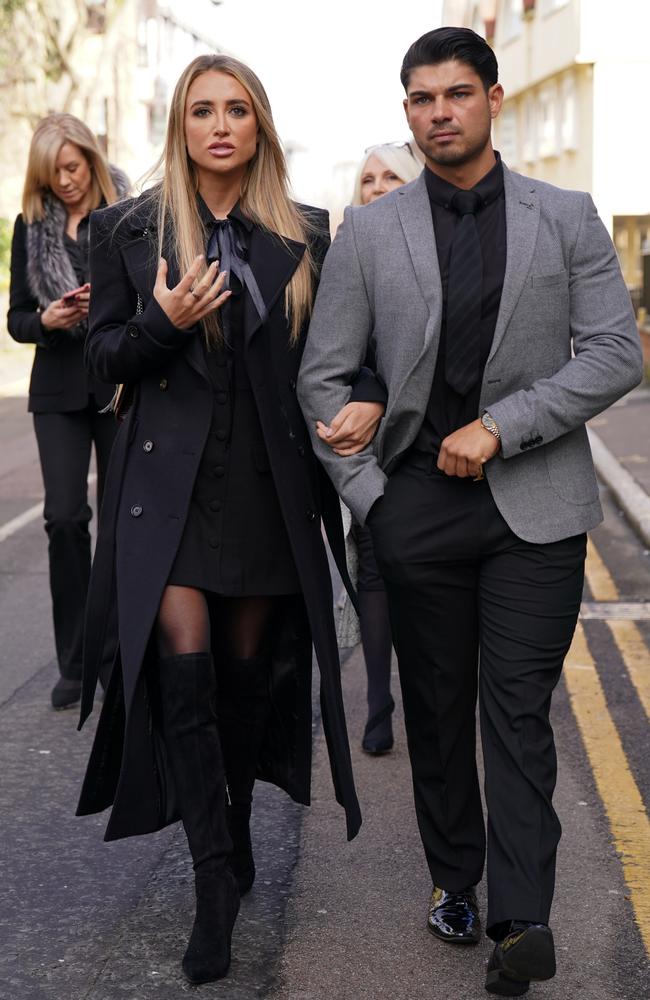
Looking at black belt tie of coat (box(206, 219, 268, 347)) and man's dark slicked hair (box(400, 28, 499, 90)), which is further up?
man's dark slicked hair (box(400, 28, 499, 90))

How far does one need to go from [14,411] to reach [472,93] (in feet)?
49.9

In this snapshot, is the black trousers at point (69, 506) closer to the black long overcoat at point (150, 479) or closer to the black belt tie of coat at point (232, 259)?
the black long overcoat at point (150, 479)

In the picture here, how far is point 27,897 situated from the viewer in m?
4.07

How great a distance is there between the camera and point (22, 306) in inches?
237

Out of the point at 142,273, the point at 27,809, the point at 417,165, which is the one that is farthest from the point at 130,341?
the point at 417,165

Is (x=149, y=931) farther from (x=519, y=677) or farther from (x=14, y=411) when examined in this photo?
(x=14, y=411)

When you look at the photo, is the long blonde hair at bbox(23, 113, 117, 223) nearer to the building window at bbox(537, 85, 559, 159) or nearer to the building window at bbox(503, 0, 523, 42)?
the building window at bbox(537, 85, 559, 159)

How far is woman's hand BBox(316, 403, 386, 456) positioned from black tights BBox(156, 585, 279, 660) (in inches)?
18.2

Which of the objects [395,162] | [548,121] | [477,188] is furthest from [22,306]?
[548,121]

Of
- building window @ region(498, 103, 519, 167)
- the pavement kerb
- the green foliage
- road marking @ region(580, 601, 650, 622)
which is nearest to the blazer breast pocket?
road marking @ region(580, 601, 650, 622)

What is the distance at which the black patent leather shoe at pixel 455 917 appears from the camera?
373 centimetres

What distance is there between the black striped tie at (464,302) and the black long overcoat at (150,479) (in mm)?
451

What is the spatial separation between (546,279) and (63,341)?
286 cm

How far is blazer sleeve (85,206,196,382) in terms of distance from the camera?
3547mm
